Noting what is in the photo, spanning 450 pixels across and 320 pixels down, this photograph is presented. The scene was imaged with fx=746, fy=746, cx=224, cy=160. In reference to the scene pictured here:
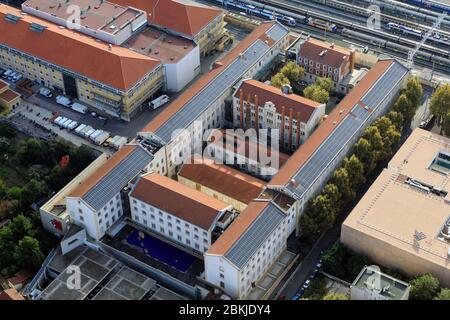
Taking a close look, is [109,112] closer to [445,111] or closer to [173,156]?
[173,156]

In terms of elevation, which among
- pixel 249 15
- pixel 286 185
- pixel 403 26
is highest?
pixel 403 26

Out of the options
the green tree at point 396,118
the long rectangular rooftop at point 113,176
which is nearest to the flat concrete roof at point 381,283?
Answer: the green tree at point 396,118

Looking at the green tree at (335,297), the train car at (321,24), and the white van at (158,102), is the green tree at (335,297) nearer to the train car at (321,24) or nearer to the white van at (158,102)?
the white van at (158,102)

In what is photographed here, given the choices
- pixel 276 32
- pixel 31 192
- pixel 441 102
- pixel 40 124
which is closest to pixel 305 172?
pixel 441 102

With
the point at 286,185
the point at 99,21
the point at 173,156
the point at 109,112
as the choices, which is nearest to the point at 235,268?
the point at 286,185

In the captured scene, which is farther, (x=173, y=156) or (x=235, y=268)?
(x=173, y=156)

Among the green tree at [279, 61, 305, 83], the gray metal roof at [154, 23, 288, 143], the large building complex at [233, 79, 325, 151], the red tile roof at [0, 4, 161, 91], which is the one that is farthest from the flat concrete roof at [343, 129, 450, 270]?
the red tile roof at [0, 4, 161, 91]

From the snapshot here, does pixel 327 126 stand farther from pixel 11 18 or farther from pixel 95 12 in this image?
pixel 11 18
